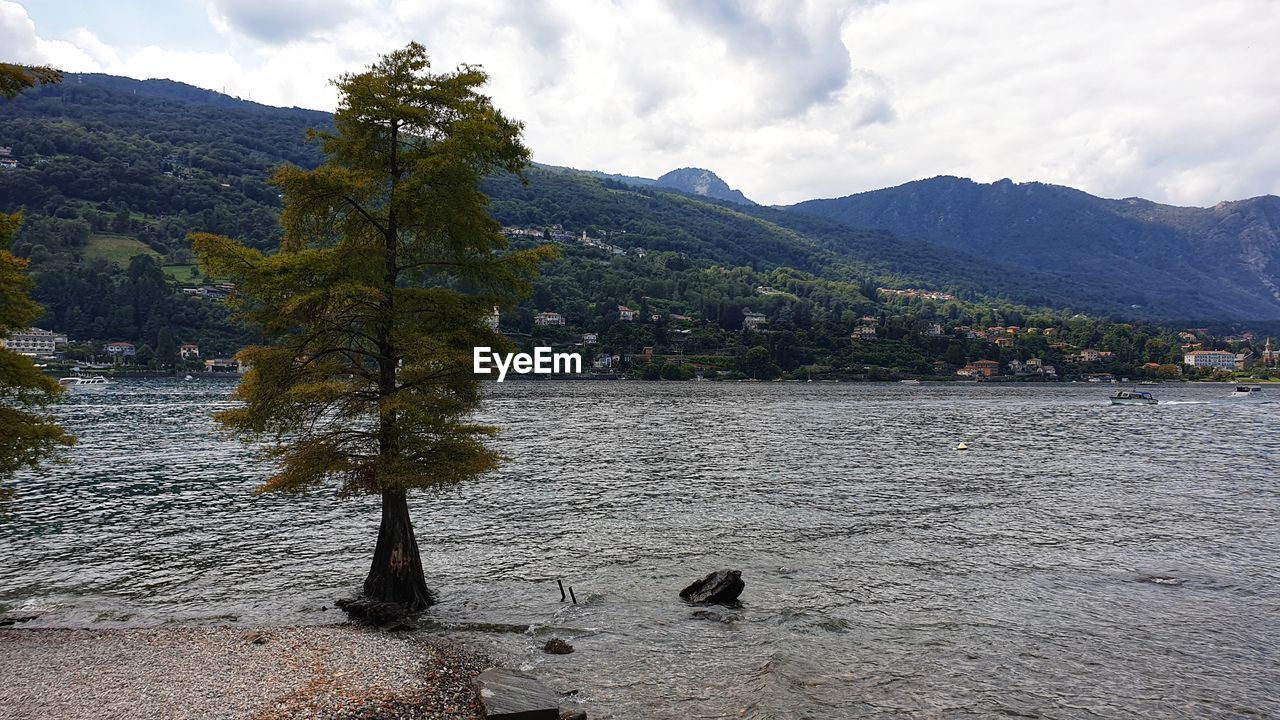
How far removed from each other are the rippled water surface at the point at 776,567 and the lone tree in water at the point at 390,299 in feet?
21.0

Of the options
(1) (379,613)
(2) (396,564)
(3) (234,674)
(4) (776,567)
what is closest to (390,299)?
(2) (396,564)

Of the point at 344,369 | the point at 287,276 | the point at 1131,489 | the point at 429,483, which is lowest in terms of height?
the point at 1131,489

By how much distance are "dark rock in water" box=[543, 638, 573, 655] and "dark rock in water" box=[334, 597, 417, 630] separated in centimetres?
522

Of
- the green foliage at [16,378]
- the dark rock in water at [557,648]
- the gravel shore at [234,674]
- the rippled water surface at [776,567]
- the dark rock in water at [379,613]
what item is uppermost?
the green foliage at [16,378]

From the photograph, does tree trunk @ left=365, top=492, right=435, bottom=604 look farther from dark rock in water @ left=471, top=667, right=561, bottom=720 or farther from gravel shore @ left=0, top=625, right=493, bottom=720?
dark rock in water @ left=471, top=667, right=561, bottom=720

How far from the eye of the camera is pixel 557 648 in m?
23.9

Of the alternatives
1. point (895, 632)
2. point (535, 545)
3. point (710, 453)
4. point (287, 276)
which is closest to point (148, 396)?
point (710, 453)

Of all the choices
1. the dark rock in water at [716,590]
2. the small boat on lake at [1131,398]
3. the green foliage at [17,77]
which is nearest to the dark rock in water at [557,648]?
the dark rock in water at [716,590]

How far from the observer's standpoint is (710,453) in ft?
260

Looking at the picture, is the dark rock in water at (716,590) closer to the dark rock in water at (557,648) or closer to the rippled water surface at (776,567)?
the rippled water surface at (776,567)

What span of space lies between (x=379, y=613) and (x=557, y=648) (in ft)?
22.3

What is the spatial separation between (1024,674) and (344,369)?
2502cm

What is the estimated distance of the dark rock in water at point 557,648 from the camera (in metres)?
23.9

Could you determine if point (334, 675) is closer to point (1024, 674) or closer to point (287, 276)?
point (287, 276)
